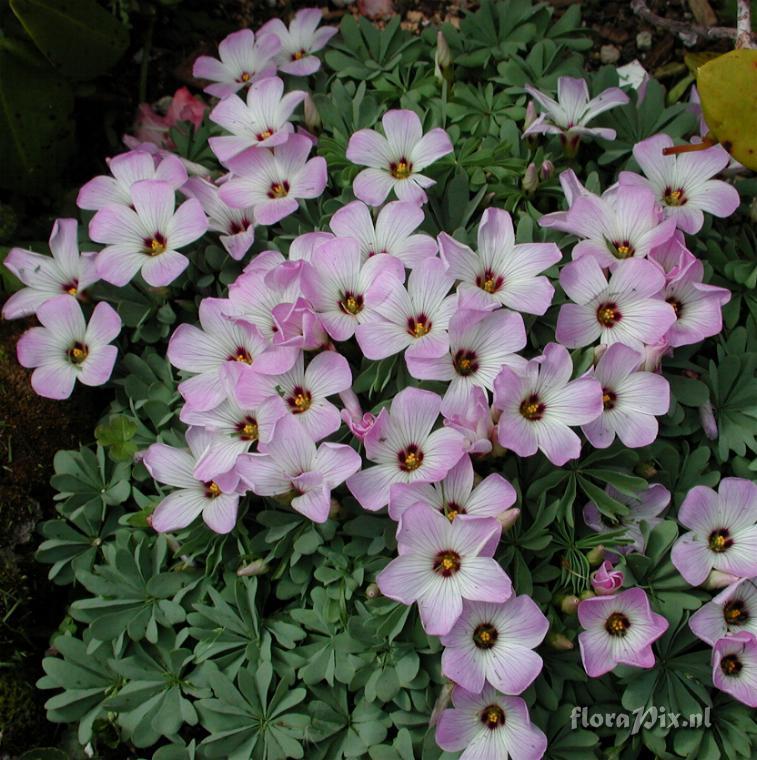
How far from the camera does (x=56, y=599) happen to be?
285 cm

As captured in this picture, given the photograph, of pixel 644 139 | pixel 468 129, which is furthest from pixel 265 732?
pixel 644 139

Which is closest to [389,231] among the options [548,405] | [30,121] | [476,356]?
[476,356]

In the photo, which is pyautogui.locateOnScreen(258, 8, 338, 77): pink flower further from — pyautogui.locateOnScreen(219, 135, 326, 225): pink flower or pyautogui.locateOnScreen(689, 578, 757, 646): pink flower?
pyautogui.locateOnScreen(689, 578, 757, 646): pink flower

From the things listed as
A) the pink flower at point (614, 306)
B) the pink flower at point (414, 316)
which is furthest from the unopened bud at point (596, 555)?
the pink flower at point (414, 316)

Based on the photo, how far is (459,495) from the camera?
2.19 m

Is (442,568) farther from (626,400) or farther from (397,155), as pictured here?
(397,155)

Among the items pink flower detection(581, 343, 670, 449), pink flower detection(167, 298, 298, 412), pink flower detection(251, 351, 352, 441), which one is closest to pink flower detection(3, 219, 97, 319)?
pink flower detection(167, 298, 298, 412)

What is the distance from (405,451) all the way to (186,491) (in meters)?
0.64

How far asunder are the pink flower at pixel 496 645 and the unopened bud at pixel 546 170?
51.3 inches

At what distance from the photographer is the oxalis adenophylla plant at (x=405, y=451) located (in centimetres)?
218

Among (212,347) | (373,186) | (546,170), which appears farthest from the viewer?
(546,170)

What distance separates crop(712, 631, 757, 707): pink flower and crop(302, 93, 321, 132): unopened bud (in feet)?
6.53

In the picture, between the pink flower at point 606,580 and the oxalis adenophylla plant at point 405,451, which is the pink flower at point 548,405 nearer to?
the oxalis adenophylla plant at point 405,451

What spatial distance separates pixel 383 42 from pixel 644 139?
3.17 feet
